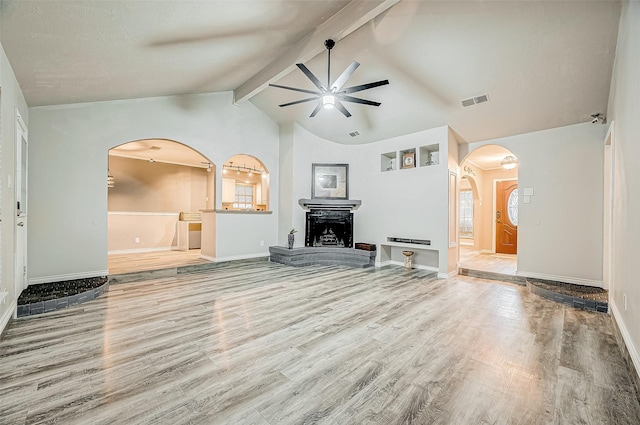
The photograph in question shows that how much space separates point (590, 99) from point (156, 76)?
242 inches

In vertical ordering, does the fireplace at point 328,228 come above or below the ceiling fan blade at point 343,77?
below

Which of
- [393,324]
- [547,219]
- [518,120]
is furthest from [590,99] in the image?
[393,324]

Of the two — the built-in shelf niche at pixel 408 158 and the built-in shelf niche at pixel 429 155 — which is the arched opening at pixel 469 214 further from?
the built-in shelf niche at pixel 408 158

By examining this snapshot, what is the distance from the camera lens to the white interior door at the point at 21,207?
3.21 m

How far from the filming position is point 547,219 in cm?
482

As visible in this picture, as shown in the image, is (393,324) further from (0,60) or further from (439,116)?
(0,60)

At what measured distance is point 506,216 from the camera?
8414 mm

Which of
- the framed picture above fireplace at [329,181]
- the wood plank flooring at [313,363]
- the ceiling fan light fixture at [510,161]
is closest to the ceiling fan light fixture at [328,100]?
the wood plank flooring at [313,363]

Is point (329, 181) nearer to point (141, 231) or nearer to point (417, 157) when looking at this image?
point (417, 157)

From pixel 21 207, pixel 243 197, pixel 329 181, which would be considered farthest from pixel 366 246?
pixel 243 197

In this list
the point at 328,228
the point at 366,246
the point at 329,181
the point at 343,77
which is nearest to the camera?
the point at 343,77

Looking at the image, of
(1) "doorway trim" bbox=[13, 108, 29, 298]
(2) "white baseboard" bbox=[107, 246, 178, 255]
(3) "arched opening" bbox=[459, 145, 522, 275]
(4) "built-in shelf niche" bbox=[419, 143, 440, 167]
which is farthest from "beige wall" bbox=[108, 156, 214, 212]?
(3) "arched opening" bbox=[459, 145, 522, 275]

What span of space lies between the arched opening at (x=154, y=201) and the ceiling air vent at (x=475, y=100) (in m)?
5.75

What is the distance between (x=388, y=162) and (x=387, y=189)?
2.31ft
